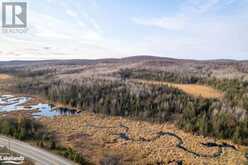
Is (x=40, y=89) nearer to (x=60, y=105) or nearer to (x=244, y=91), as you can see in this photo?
(x=60, y=105)

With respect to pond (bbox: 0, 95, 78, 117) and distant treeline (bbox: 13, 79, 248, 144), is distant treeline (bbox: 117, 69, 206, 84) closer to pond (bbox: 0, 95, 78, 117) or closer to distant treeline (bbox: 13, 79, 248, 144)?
distant treeline (bbox: 13, 79, 248, 144)

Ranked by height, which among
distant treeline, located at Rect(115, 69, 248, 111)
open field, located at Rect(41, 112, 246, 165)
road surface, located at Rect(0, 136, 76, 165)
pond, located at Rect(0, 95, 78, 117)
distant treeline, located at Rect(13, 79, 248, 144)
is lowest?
open field, located at Rect(41, 112, 246, 165)

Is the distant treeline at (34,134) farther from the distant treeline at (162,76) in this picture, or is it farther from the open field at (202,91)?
the distant treeline at (162,76)

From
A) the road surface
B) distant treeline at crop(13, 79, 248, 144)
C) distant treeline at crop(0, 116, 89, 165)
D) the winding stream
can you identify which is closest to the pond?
distant treeline at crop(13, 79, 248, 144)

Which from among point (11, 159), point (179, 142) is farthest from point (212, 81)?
point (11, 159)

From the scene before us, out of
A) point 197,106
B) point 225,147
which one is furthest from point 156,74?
point 225,147

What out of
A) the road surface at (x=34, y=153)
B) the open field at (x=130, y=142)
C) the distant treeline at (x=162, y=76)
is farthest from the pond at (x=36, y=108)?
the distant treeline at (x=162, y=76)
